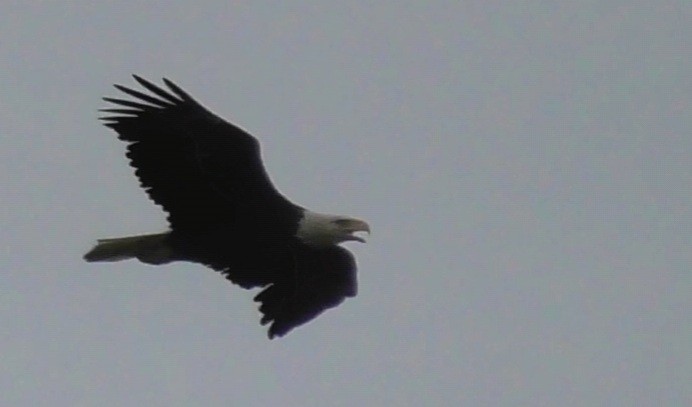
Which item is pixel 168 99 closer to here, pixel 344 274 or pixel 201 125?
pixel 201 125

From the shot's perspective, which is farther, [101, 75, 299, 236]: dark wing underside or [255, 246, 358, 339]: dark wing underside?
[255, 246, 358, 339]: dark wing underside

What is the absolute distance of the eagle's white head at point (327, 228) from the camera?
22.8 meters

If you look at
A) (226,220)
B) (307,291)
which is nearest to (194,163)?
(226,220)

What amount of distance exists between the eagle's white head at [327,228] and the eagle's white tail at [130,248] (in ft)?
3.53

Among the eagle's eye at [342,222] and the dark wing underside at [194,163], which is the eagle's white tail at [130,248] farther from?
the eagle's eye at [342,222]

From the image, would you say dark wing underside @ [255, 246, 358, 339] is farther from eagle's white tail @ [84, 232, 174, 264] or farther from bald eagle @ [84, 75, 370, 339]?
eagle's white tail @ [84, 232, 174, 264]

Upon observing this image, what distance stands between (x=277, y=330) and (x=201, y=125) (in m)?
2.12

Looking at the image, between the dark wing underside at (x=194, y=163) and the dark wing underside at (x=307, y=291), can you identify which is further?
the dark wing underside at (x=307, y=291)

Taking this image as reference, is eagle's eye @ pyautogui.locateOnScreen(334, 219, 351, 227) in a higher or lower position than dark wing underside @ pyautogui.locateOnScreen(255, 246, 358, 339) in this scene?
higher

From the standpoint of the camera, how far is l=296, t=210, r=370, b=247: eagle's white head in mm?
22781

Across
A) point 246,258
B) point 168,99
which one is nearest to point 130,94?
point 168,99

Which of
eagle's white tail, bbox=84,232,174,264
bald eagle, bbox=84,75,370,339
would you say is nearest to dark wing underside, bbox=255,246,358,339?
bald eagle, bbox=84,75,370,339

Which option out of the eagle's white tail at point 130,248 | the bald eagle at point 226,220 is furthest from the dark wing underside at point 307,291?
the eagle's white tail at point 130,248

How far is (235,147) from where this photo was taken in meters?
22.2
